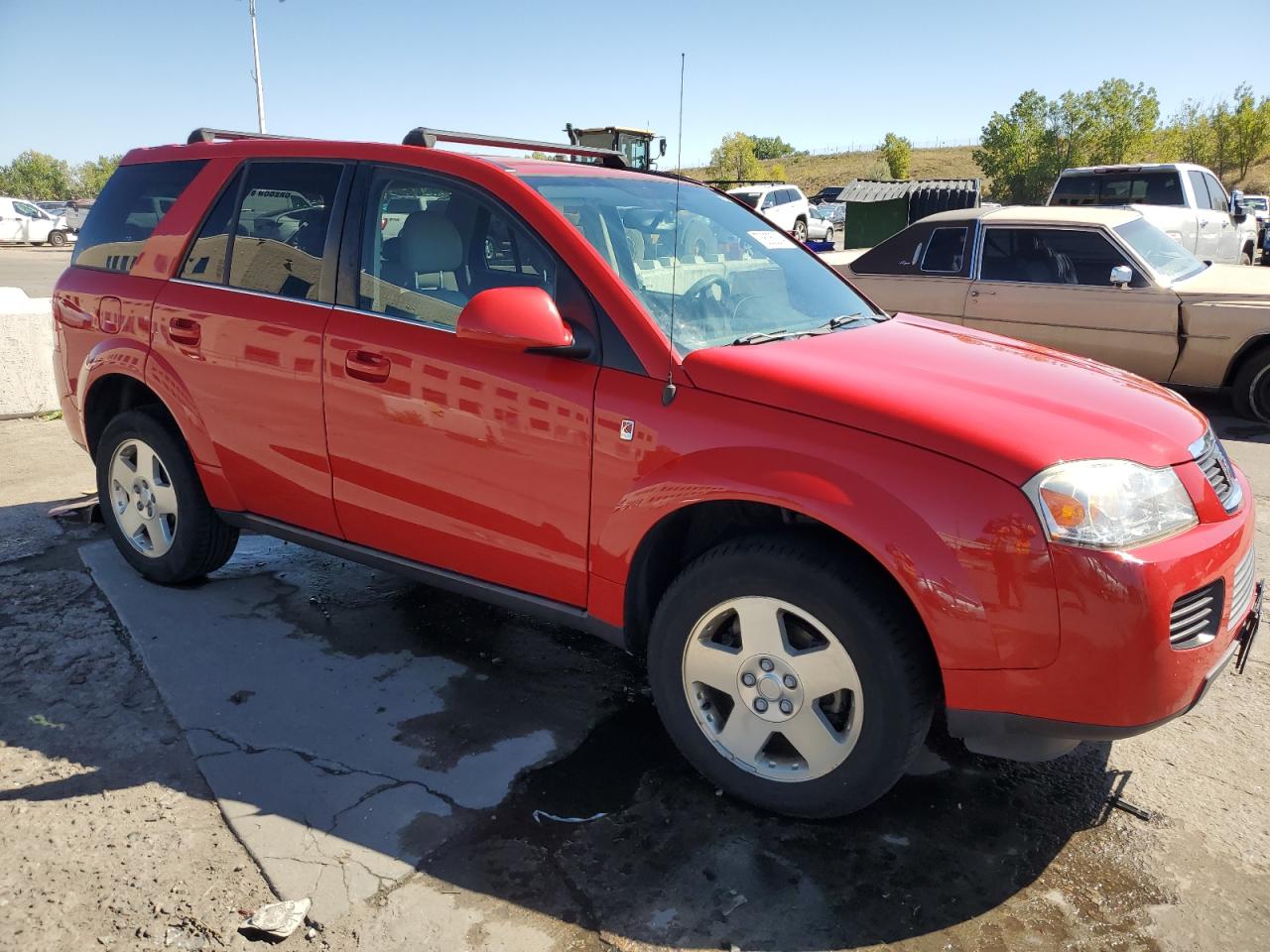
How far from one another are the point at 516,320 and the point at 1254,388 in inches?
274

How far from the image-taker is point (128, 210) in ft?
13.7

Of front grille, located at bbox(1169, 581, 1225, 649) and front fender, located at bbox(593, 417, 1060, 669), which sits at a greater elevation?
A: front fender, located at bbox(593, 417, 1060, 669)

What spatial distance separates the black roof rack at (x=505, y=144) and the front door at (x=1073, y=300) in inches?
203

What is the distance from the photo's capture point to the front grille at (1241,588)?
8.16 feet

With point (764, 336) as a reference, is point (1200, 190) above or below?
above

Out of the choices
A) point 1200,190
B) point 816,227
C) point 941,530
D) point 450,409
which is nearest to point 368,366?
point 450,409

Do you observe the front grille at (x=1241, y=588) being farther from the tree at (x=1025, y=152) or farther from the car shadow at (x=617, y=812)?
the tree at (x=1025, y=152)

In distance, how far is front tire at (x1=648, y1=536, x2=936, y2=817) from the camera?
2.39 metres

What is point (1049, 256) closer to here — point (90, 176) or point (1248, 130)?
point (1248, 130)

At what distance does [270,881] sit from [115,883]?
397mm

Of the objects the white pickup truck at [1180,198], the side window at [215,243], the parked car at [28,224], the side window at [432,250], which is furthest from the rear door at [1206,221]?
the parked car at [28,224]

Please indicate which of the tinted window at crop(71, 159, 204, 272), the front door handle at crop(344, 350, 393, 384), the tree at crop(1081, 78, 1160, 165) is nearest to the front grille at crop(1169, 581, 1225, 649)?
the front door handle at crop(344, 350, 393, 384)

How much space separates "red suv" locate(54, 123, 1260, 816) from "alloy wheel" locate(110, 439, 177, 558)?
22 mm

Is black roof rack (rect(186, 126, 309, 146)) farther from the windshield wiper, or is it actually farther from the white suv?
the white suv
